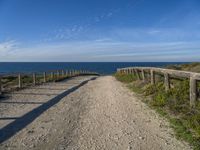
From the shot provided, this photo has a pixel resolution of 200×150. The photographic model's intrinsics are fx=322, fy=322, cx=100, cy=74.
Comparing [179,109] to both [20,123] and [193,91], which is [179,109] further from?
[20,123]

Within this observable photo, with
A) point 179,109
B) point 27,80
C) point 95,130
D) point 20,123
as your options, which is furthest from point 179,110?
point 27,80

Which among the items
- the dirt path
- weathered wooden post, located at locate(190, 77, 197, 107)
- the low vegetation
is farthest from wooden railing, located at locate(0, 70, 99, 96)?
weathered wooden post, located at locate(190, 77, 197, 107)

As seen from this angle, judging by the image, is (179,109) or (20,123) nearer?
(20,123)

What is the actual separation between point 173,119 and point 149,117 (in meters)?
0.79

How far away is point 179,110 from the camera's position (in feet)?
30.3

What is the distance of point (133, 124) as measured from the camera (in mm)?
8156

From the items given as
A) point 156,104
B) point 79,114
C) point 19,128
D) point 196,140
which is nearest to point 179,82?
point 156,104

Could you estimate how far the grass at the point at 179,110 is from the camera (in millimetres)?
6953

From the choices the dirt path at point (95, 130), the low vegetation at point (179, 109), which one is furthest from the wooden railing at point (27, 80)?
the low vegetation at point (179, 109)

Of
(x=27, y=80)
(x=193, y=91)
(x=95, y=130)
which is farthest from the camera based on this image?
(x=27, y=80)

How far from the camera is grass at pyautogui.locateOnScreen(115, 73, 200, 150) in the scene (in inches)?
274

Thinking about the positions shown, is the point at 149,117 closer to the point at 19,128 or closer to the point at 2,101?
the point at 19,128

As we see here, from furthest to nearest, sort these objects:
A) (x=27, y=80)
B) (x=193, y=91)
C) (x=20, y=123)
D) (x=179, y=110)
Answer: (x=27, y=80) < (x=193, y=91) < (x=179, y=110) < (x=20, y=123)

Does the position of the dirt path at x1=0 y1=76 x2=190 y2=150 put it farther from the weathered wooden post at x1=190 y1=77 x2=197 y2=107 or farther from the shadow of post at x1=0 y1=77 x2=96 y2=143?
the weathered wooden post at x1=190 y1=77 x2=197 y2=107
